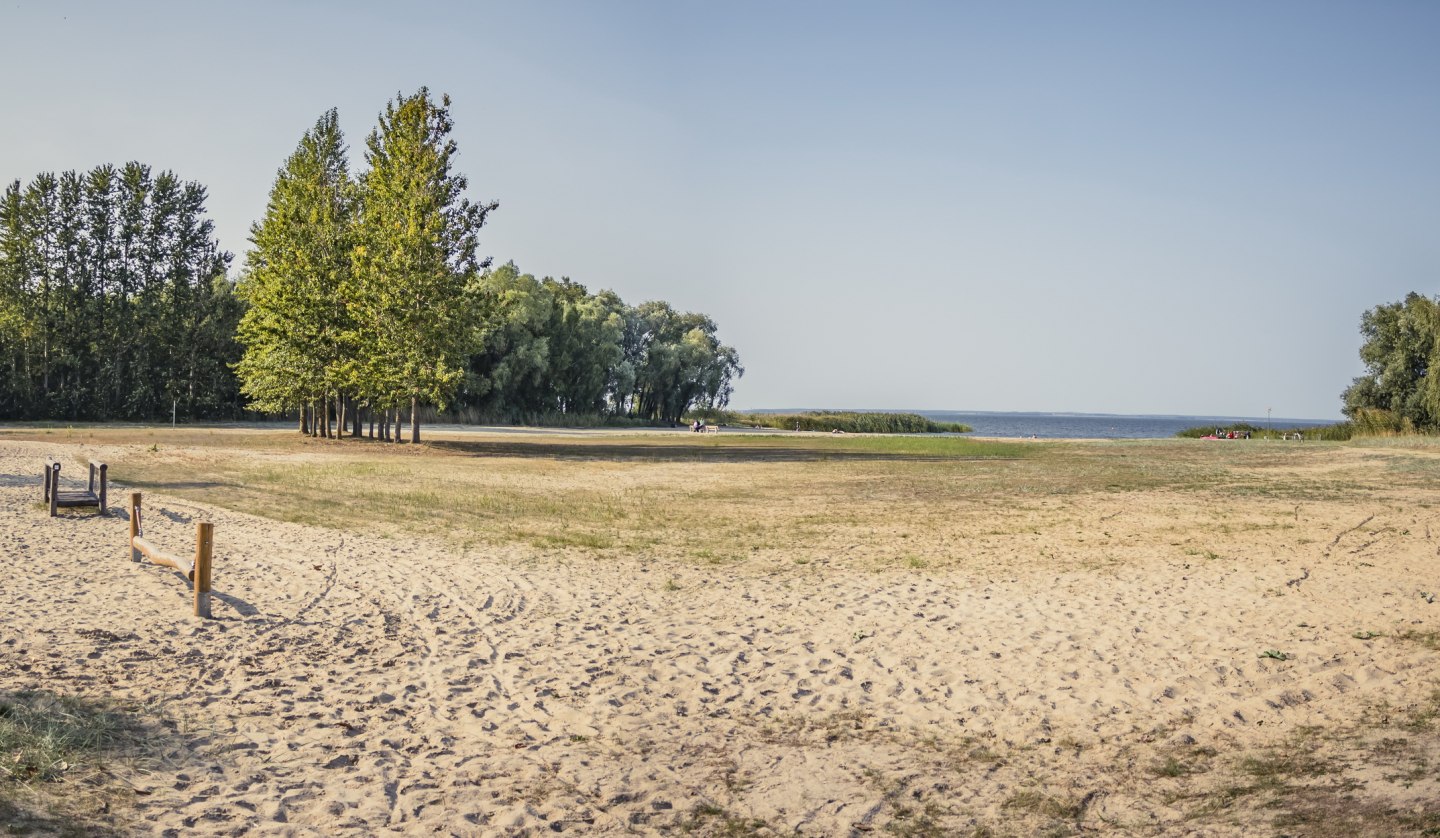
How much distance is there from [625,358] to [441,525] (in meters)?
74.0

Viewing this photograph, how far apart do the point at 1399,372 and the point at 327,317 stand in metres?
61.2

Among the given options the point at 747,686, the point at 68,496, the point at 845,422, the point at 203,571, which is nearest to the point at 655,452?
the point at 68,496

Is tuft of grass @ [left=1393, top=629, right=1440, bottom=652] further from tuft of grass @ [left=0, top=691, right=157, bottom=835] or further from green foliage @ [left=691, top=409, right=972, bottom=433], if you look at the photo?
green foliage @ [left=691, top=409, right=972, bottom=433]

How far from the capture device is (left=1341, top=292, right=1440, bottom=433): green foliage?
176ft

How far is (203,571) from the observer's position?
1091 centimetres

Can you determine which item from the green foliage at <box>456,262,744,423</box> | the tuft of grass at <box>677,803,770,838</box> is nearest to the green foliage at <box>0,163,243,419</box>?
the green foliage at <box>456,262,744,423</box>

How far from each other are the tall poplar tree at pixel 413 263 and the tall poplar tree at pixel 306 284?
4.57ft

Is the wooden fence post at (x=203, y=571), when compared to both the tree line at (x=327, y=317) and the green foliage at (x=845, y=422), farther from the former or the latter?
the green foliage at (x=845, y=422)

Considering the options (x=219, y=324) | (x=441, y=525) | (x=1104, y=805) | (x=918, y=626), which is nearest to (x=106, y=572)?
(x=441, y=525)

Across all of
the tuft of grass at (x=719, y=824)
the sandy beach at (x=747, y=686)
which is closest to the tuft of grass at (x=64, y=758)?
the sandy beach at (x=747, y=686)

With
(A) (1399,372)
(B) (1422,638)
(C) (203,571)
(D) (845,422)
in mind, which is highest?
(A) (1399,372)

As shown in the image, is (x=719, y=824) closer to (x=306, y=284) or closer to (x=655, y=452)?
(x=655, y=452)

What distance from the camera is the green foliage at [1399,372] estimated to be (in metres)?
53.7

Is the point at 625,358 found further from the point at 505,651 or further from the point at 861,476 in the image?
the point at 505,651
